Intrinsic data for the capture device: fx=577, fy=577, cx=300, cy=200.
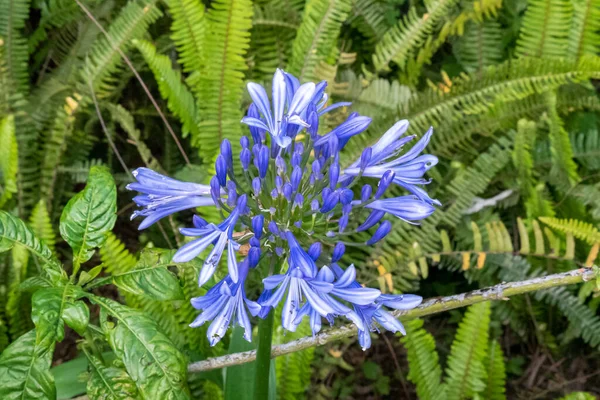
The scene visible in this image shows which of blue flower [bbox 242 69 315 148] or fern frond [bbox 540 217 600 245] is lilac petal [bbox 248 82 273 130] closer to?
blue flower [bbox 242 69 315 148]

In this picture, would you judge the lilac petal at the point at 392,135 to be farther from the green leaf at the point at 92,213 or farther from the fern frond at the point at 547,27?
the fern frond at the point at 547,27

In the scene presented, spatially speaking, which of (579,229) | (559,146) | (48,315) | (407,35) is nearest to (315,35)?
(407,35)

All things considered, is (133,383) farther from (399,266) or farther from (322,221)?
(399,266)

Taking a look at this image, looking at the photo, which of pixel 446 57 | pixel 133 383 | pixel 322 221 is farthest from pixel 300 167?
pixel 446 57

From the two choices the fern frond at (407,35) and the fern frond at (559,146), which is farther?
the fern frond at (407,35)

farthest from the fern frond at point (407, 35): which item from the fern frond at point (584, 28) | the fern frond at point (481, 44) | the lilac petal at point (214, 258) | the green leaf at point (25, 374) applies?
the green leaf at point (25, 374)

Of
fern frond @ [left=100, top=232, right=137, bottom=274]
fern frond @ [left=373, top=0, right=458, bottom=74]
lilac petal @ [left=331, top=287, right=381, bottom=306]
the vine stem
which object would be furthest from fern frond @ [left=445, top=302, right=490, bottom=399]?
fern frond @ [left=373, top=0, right=458, bottom=74]
